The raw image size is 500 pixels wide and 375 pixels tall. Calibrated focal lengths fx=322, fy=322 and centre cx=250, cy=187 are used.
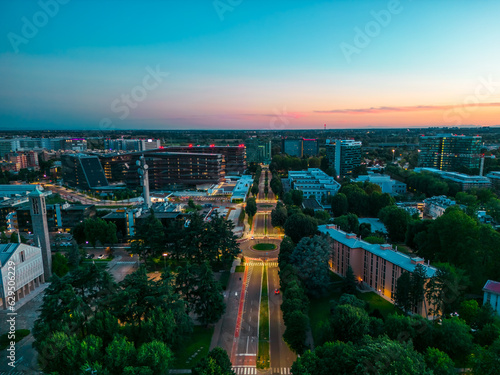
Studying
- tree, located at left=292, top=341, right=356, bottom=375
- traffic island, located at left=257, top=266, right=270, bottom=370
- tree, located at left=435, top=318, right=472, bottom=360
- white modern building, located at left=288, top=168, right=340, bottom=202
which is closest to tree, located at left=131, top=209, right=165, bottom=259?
traffic island, located at left=257, top=266, right=270, bottom=370

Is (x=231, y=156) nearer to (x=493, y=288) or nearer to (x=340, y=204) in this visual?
(x=340, y=204)

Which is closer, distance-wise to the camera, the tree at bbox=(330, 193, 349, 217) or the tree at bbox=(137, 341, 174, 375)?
the tree at bbox=(137, 341, 174, 375)

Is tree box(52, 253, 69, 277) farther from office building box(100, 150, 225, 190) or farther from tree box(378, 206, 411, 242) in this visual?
office building box(100, 150, 225, 190)

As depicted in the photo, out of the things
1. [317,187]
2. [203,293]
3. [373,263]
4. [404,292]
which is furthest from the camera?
[317,187]

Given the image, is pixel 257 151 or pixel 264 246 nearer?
pixel 264 246

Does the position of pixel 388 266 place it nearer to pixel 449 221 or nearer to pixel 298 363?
pixel 449 221

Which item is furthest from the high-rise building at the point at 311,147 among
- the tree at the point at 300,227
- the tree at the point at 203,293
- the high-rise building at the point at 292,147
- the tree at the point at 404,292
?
the tree at the point at 203,293

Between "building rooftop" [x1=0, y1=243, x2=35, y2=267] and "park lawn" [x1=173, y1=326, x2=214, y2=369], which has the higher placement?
"building rooftop" [x1=0, y1=243, x2=35, y2=267]

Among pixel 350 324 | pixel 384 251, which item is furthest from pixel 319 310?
pixel 384 251
